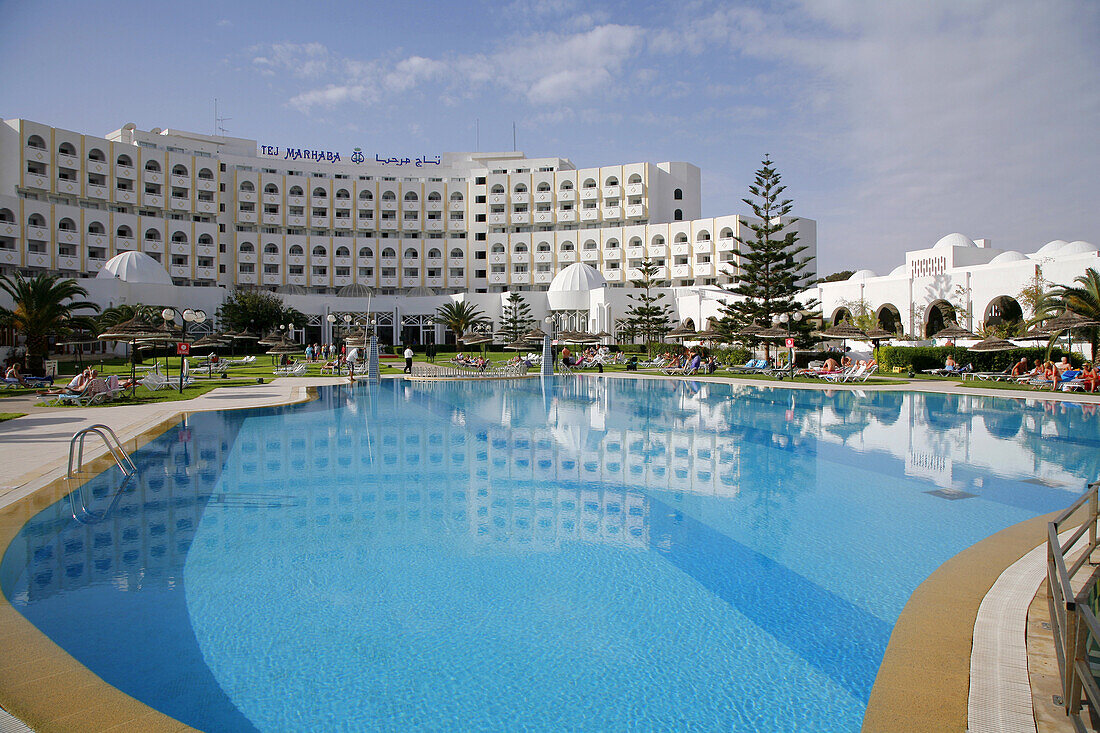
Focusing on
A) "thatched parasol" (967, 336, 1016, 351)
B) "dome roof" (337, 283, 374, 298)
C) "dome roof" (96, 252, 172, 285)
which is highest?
"dome roof" (96, 252, 172, 285)

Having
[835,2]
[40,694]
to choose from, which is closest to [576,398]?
[835,2]

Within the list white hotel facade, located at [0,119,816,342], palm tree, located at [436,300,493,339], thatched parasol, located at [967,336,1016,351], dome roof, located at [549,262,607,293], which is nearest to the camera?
thatched parasol, located at [967,336,1016,351]

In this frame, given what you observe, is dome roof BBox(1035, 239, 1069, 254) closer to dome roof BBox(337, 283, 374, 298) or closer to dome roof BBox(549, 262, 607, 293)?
dome roof BBox(549, 262, 607, 293)

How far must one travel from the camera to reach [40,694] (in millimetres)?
3012

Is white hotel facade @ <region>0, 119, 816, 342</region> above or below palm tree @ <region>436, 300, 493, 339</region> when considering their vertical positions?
above

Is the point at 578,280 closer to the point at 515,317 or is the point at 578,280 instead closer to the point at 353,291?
the point at 515,317

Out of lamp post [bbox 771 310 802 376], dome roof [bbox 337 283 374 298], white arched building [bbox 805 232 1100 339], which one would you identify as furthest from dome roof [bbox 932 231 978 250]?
dome roof [bbox 337 283 374 298]

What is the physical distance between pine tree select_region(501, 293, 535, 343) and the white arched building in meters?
20.6

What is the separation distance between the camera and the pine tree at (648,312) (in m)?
39.4

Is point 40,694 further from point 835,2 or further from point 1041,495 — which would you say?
point 835,2

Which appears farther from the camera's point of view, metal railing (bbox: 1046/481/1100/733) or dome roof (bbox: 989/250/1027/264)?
dome roof (bbox: 989/250/1027/264)

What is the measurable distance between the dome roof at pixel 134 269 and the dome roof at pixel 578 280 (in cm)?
2783

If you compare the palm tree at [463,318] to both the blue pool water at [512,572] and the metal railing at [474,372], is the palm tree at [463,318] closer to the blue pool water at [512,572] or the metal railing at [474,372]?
the metal railing at [474,372]

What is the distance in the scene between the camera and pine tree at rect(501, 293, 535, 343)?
48.1 m
